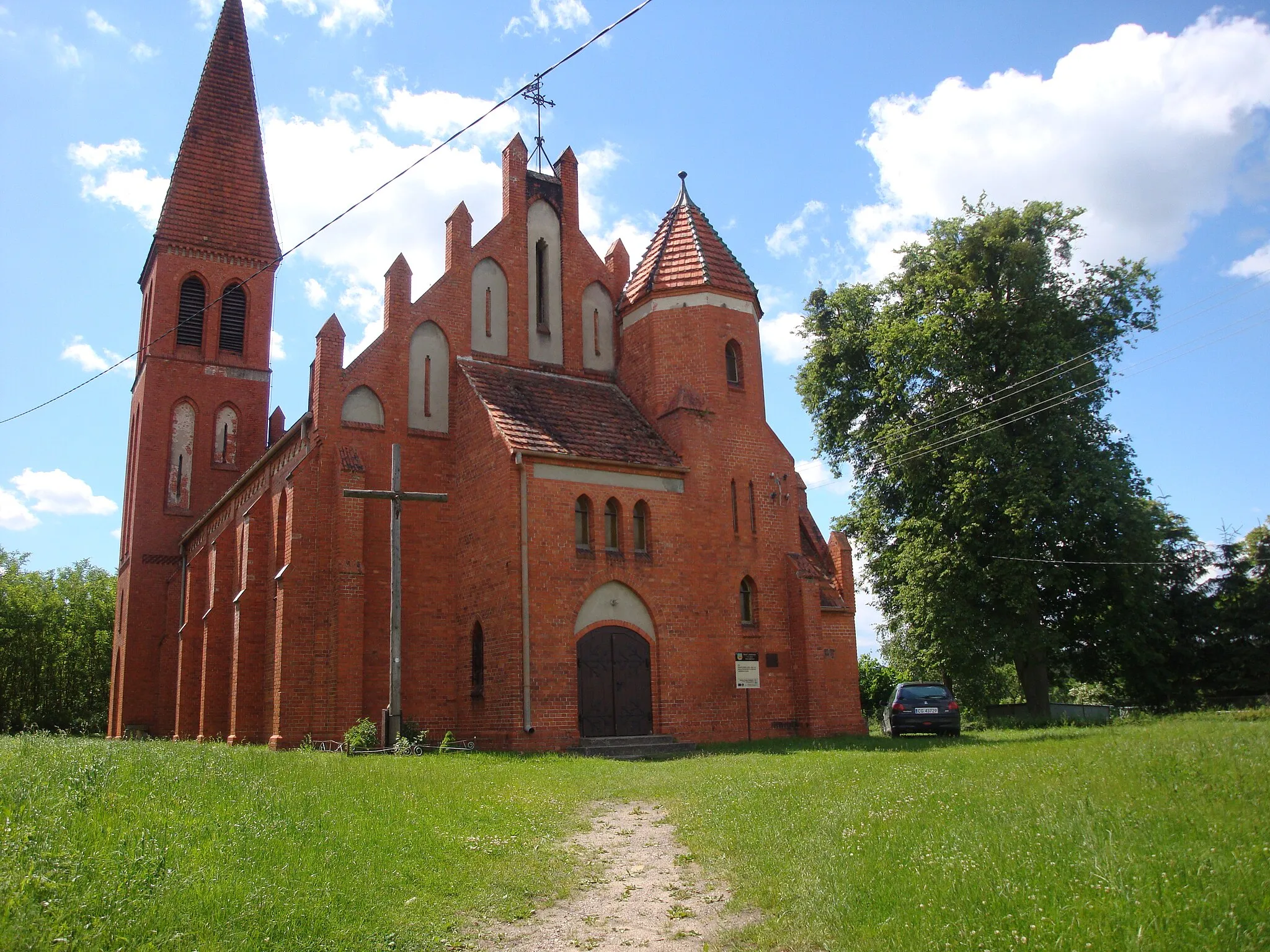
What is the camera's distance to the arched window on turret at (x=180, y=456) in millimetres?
34125

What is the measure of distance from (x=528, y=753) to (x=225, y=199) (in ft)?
87.9

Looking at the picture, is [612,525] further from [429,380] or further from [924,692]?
[924,692]

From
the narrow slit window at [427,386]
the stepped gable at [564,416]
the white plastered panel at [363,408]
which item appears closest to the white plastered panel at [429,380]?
the narrow slit window at [427,386]

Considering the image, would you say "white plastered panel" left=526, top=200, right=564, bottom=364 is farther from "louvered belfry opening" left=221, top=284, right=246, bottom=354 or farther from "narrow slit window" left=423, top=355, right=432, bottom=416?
"louvered belfry opening" left=221, top=284, right=246, bottom=354

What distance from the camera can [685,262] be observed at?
25.1m

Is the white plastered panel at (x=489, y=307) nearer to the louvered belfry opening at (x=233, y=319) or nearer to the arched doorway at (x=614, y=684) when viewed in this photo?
the arched doorway at (x=614, y=684)

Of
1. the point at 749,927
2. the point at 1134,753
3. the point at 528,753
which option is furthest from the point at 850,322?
the point at 749,927

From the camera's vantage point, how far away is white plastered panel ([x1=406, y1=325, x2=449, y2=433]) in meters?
23.6

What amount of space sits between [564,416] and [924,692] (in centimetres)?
1060

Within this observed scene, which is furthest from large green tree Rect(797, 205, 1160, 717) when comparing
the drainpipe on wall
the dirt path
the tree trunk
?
the dirt path

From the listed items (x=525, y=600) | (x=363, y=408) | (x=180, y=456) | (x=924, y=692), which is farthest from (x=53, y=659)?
(x=924, y=692)

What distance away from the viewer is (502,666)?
20391 mm

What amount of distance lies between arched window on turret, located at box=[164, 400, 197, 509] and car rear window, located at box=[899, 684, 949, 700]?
25034mm

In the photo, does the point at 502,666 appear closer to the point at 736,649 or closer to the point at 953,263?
the point at 736,649
